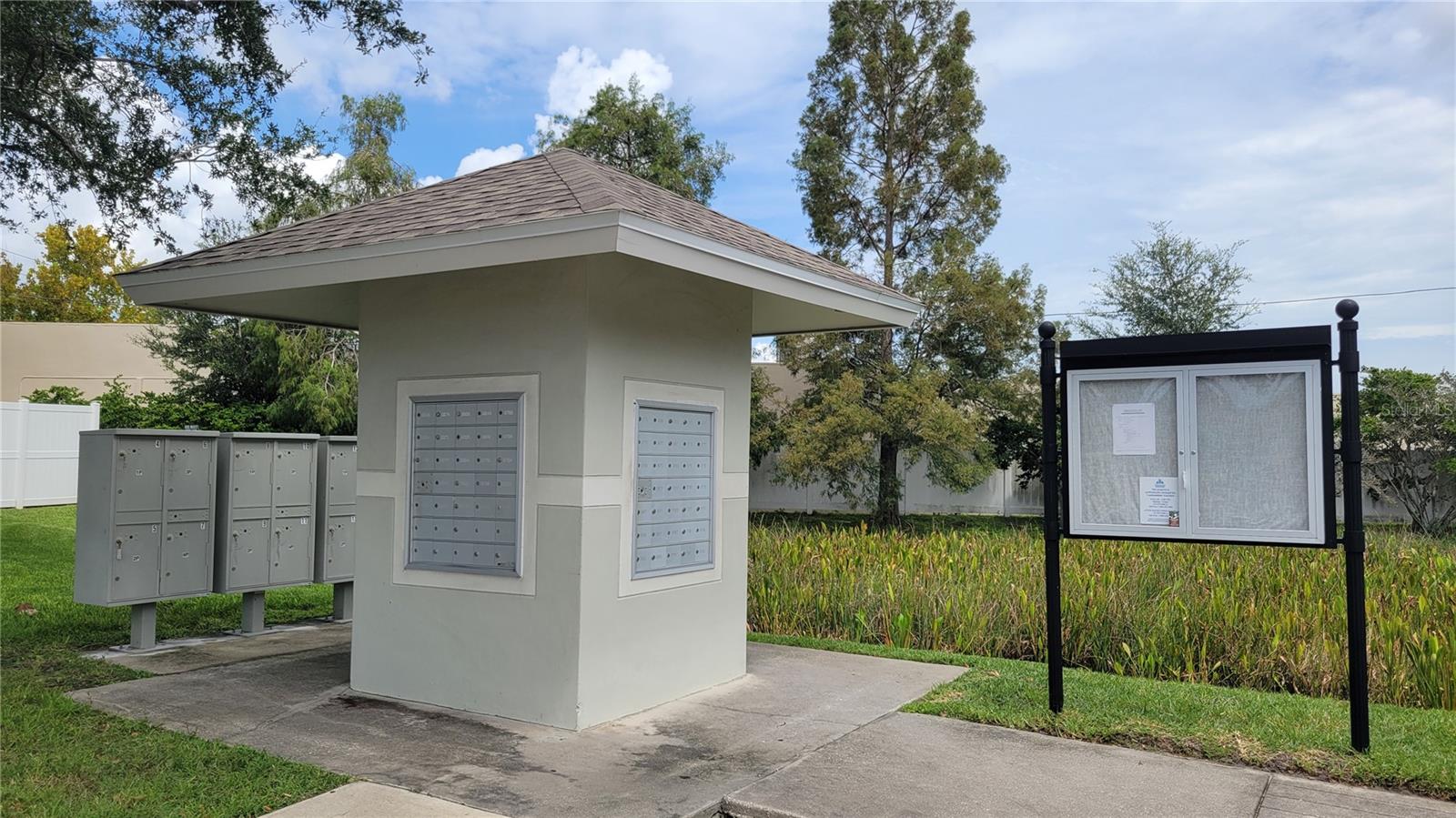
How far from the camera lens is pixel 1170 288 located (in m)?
25.8

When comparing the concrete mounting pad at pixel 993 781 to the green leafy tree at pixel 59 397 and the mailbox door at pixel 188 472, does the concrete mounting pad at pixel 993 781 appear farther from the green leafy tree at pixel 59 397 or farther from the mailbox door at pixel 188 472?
the green leafy tree at pixel 59 397

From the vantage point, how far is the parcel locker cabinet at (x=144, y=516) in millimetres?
8016

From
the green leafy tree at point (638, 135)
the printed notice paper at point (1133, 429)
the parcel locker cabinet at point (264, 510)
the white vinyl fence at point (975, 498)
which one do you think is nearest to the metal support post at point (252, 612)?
the parcel locker cabinet at point (264, 510)

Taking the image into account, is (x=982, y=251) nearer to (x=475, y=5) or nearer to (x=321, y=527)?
(x=475, y=5)

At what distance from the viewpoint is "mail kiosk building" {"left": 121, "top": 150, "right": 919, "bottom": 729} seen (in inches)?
247

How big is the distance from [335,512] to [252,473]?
94 cm

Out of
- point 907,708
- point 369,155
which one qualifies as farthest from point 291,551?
point 369,155

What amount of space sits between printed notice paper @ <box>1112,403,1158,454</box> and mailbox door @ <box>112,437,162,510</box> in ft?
24.2

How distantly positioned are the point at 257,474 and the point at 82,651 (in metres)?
1.92

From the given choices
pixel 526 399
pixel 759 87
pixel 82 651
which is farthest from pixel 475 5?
pixel 82 651

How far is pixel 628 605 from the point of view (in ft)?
21.8

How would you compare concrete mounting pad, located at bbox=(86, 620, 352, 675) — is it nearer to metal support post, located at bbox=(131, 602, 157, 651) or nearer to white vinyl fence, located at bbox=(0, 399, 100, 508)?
metal support post, located at bbox=(131, 602, 157, 651)

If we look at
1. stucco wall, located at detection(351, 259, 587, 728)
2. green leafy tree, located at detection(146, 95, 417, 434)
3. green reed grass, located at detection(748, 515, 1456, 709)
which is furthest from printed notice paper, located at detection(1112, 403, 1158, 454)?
green leafy tree, located at detection(146, 95, 417, 434)

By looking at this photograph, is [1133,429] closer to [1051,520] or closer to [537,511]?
[1051,520]
